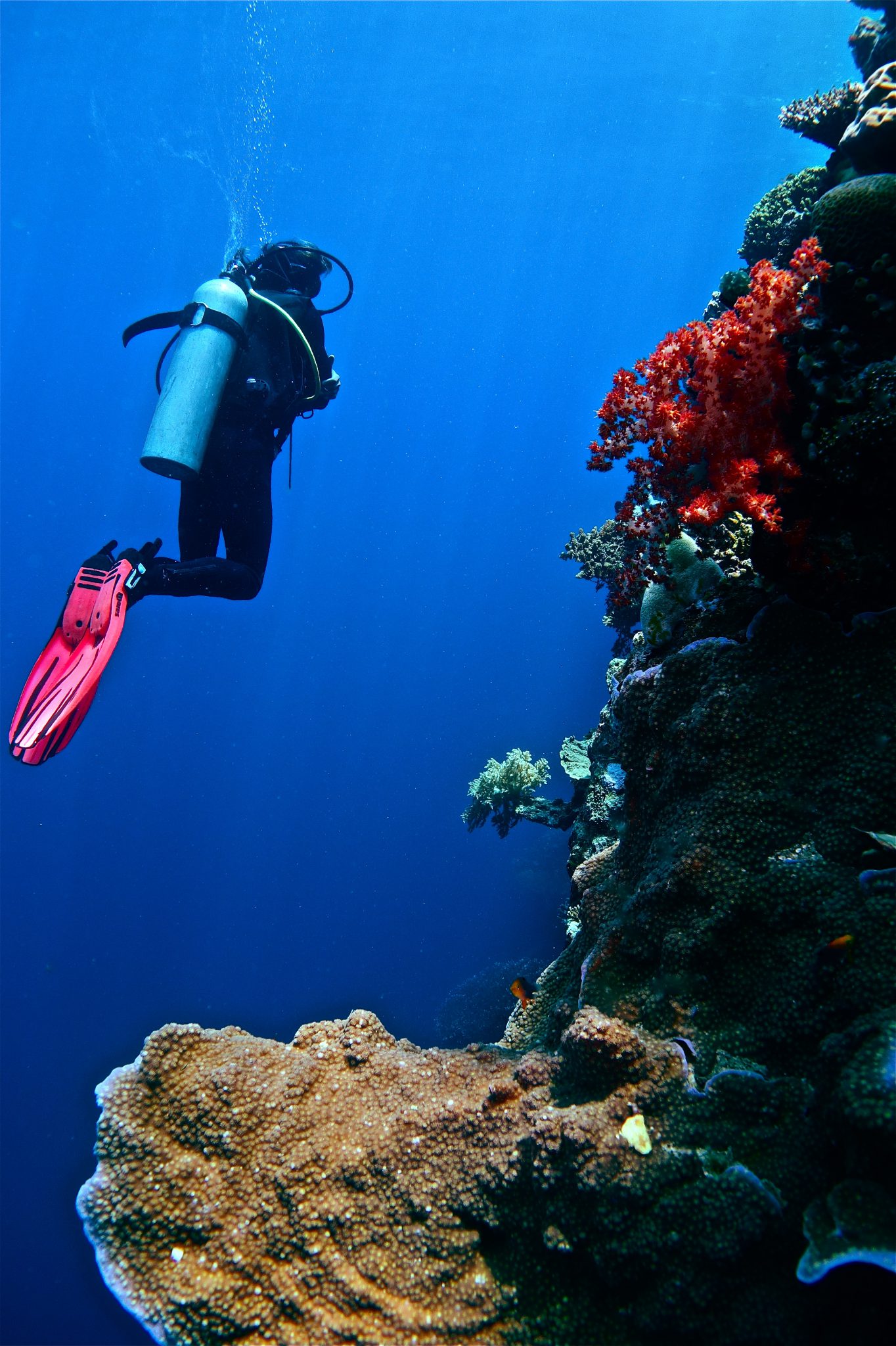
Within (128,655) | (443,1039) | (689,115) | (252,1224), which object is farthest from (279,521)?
(252,1224)

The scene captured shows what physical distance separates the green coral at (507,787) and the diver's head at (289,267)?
575cm

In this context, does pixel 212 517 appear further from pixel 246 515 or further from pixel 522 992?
pixel 522 992

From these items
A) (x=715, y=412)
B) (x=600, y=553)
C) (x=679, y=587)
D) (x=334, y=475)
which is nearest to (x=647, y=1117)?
(x=679, y=587)

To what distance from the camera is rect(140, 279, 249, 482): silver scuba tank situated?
566 centimetres

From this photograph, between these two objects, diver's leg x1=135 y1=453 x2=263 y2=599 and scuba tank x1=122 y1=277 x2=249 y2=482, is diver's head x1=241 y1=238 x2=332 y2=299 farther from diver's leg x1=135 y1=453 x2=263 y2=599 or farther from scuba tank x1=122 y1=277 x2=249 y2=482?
diver's leg x1=135 y1=453 x2=263 y2=599

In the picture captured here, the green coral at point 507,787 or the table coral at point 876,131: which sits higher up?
the table coral at point 876,131

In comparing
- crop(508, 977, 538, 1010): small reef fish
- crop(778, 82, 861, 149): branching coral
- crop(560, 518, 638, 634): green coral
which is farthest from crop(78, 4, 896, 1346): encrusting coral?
crop(560, 518, 638, 634): green coral

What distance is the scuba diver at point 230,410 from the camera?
5547 millimetres

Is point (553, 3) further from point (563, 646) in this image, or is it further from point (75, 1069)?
point (75, 1069)

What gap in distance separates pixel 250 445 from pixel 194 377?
758 mm

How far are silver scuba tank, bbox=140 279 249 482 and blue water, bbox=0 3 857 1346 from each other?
1251 centimetres

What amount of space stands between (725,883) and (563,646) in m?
20.5

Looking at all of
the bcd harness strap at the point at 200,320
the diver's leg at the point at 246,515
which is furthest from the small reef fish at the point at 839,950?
the bcd harness strap at the point at 200,320

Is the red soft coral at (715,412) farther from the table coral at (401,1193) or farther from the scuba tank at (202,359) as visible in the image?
the scuba tank at (202,359)
